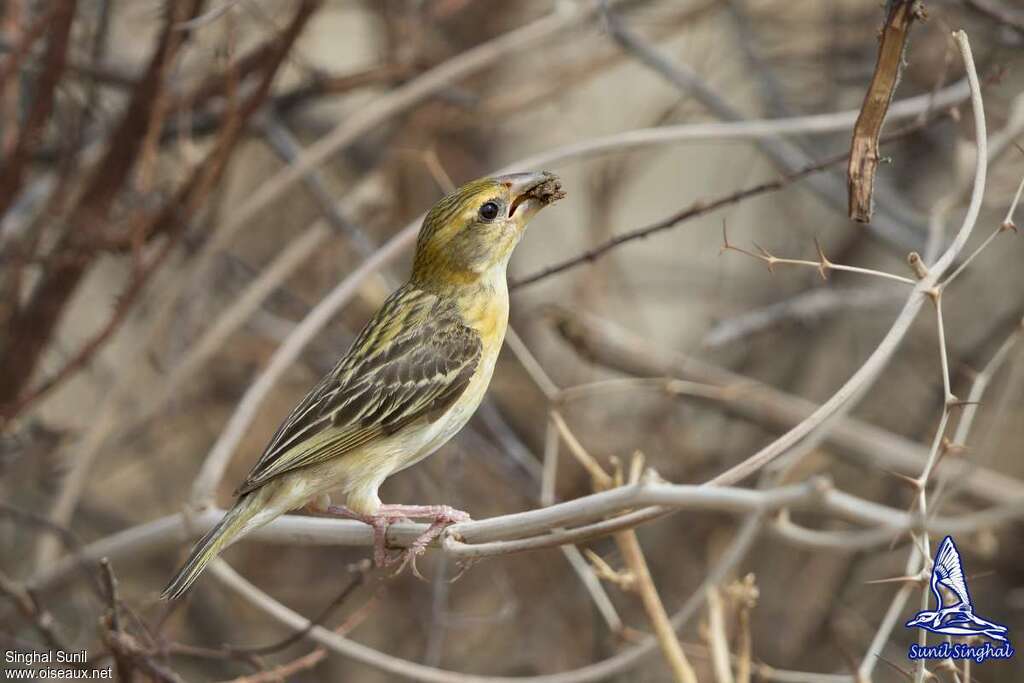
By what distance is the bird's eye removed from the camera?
3932mm

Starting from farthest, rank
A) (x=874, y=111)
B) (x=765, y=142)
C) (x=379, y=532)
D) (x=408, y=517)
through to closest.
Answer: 1. (x=765, y=142)
2. (x=408, y=517)
3. (x=379, y=532)
4. (x=874, y=111)

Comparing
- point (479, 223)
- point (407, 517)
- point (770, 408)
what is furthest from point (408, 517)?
point (770, 408)

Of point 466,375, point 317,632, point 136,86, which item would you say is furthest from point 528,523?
point 136,86

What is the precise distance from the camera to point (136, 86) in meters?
4.82

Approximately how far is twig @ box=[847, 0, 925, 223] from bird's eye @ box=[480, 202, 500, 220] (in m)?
1.43

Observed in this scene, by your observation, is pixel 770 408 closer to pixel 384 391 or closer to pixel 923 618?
pixel 384 391

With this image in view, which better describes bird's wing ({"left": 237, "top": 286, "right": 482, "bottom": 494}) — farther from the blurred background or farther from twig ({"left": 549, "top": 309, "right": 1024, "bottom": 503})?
twig ({"left": 549, "top": 309, "right": 1024, "bottom": 503})

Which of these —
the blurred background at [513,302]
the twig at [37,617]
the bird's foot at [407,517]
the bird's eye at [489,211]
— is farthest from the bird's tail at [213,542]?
the blurred background at [513,302]

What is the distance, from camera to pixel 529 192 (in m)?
3.88

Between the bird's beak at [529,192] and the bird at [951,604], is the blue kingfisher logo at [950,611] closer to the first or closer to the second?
the bird at [951,604]

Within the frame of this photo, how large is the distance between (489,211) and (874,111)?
1507 millimetres

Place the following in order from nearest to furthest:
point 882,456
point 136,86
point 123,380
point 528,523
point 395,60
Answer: point 528,523 < point 136,86 < point 123,380 < point 882,456 < point 395,60

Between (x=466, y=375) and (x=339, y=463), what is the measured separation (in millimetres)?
506

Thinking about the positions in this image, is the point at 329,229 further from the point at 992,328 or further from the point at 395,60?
the point at 992,328
